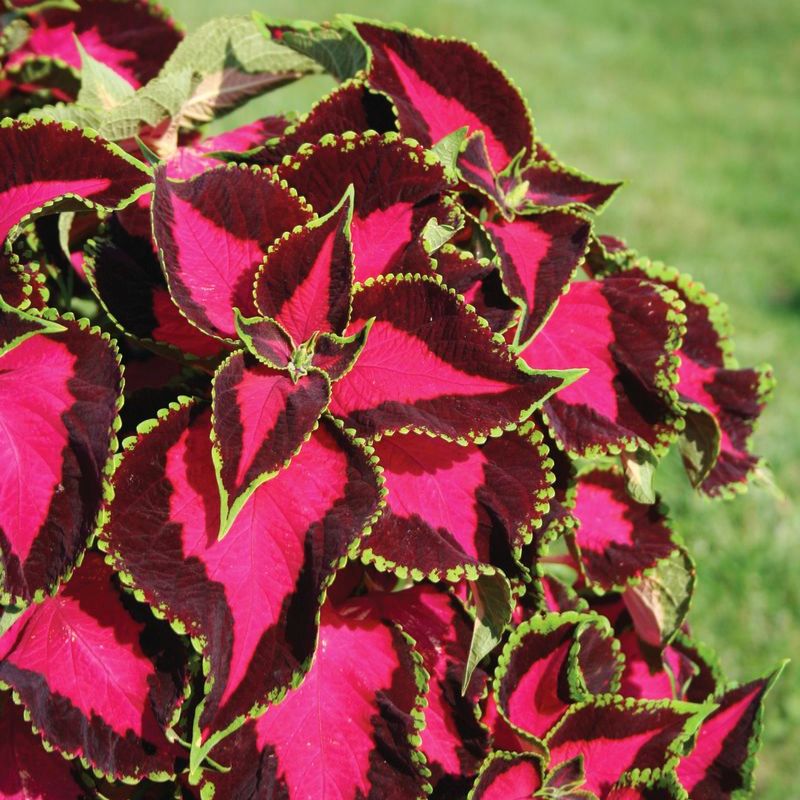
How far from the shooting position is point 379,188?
818 millimetres

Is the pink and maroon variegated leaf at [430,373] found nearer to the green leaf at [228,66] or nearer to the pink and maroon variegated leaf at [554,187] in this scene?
the pink and maroon variegated leaf at [554,187]

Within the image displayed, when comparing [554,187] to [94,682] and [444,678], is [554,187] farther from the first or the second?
[94,682]

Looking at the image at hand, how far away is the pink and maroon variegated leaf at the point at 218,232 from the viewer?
0.76 metres

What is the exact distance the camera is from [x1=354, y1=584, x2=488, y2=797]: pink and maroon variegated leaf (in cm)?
84

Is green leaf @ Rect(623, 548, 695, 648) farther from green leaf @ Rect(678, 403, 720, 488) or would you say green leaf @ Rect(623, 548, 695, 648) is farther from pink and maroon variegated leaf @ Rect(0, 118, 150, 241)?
pink and maroon variegated leaf @ Rect(0, 118, 150, 241)

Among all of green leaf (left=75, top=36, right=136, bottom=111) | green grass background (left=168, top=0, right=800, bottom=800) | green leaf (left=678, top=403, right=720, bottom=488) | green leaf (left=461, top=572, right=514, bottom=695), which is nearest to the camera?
green leaf (left=461, top=572, right=514, bottom=695)

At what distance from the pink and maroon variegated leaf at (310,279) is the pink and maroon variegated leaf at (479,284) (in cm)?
9

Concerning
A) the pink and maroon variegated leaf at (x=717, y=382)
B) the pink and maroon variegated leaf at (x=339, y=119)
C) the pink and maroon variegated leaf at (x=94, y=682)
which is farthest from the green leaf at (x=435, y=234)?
the pink and maroon variegated leaf at (x=94, y=682)

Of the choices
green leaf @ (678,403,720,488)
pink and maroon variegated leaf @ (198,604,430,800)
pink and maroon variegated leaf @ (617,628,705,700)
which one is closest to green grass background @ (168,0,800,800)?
pink and maroon variegated leaf @ (617,628,705,700)

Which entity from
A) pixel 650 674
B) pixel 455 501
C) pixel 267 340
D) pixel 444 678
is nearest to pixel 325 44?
pixel 267 340

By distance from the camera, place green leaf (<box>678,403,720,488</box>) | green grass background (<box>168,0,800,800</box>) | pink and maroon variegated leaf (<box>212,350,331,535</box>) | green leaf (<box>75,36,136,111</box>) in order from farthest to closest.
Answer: green grass background (<box>168,0,800,800</box>)
green leaf (<box>75,36,136,111</box>)
green leaf (<box>678,403,720,488</box>)
pink and maroon variegated leaf (<box>212,350,331,535</box>)

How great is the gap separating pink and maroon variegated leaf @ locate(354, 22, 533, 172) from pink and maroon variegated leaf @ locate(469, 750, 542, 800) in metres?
0.49

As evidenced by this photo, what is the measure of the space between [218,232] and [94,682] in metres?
0.33

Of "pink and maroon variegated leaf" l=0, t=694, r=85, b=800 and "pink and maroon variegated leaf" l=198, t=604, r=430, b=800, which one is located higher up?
"pink and maroon variegated leaf" l=198, t=604, r=430, b=800
